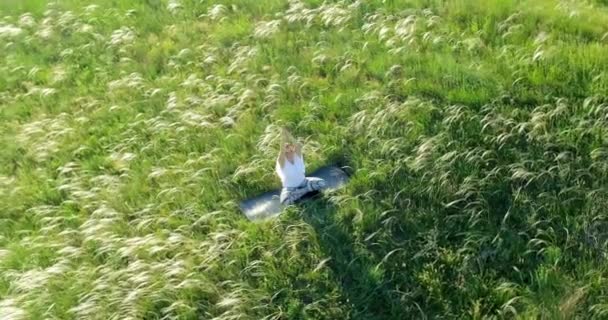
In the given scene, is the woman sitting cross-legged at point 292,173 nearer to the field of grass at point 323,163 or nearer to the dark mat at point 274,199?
the dark mat at point 274,199

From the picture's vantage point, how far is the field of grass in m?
7.20

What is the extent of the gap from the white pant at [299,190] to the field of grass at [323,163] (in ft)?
0.57

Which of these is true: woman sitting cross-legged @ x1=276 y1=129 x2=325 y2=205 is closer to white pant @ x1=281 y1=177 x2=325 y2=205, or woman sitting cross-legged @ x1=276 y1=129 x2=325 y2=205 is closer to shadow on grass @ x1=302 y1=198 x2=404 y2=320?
white pant @ x1=281 y1=177 x2=325 y2=205

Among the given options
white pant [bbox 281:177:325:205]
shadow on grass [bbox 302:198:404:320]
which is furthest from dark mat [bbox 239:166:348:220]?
shadow on grass [bbox 302:198:404:320]

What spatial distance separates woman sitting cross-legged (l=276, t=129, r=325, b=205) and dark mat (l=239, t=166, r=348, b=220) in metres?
0.10

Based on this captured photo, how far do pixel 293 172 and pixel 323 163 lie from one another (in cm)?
90

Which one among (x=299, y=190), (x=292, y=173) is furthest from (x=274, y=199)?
(x=292, y=173)

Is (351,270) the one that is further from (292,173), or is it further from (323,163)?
(323,163)

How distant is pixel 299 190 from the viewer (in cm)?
Answer: 821

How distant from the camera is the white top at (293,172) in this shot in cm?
→ 805

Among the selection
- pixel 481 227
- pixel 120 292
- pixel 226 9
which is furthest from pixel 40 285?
pixel 226 9

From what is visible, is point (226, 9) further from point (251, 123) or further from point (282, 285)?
point (282, 285)

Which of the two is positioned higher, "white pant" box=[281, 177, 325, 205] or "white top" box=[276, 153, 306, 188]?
"white top" box=[276, 153, 306, 188]

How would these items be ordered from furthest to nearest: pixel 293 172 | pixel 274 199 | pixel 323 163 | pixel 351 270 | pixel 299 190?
pixel 323 163, pixel 274 199, pixel 299 190, pixel 293 172, pixel 351 270
